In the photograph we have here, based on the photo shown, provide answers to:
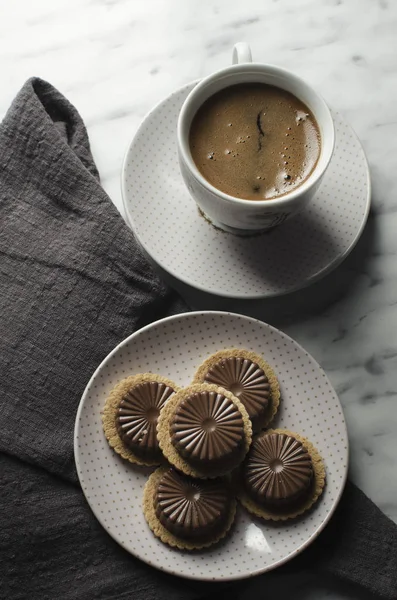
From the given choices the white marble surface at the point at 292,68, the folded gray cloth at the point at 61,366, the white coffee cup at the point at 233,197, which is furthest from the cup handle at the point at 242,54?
the folded gray cloth at the point at 61,366

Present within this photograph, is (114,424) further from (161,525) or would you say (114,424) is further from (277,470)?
(277,470)

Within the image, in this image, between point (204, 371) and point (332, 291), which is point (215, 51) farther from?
point (204, 371)

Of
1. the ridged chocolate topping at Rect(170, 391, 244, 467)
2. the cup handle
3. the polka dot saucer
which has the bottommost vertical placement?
the ridged chocolate topping at Rect(170, 391, 244, 467)

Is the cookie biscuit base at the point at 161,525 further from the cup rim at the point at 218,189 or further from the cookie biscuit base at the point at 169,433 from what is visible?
the cup rim at the point at 218,189

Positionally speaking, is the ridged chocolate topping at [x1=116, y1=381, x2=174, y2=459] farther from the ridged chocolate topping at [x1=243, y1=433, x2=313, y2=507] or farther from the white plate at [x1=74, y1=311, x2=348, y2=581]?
the ridged chocolate topping at [x1=243, y1=433, x2=313, y2=507]

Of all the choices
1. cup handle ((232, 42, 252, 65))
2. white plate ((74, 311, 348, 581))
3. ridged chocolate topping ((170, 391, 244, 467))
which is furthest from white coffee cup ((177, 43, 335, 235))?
ridged chocolate topping ((170, 391, 244, 467))

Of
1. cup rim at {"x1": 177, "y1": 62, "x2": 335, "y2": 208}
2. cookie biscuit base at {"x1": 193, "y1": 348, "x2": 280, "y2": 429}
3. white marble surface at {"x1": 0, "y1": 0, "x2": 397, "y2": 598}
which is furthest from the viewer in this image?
white marble surface at {"x1": 0, "y1": 0, "x2": 397, "y2": 598}
